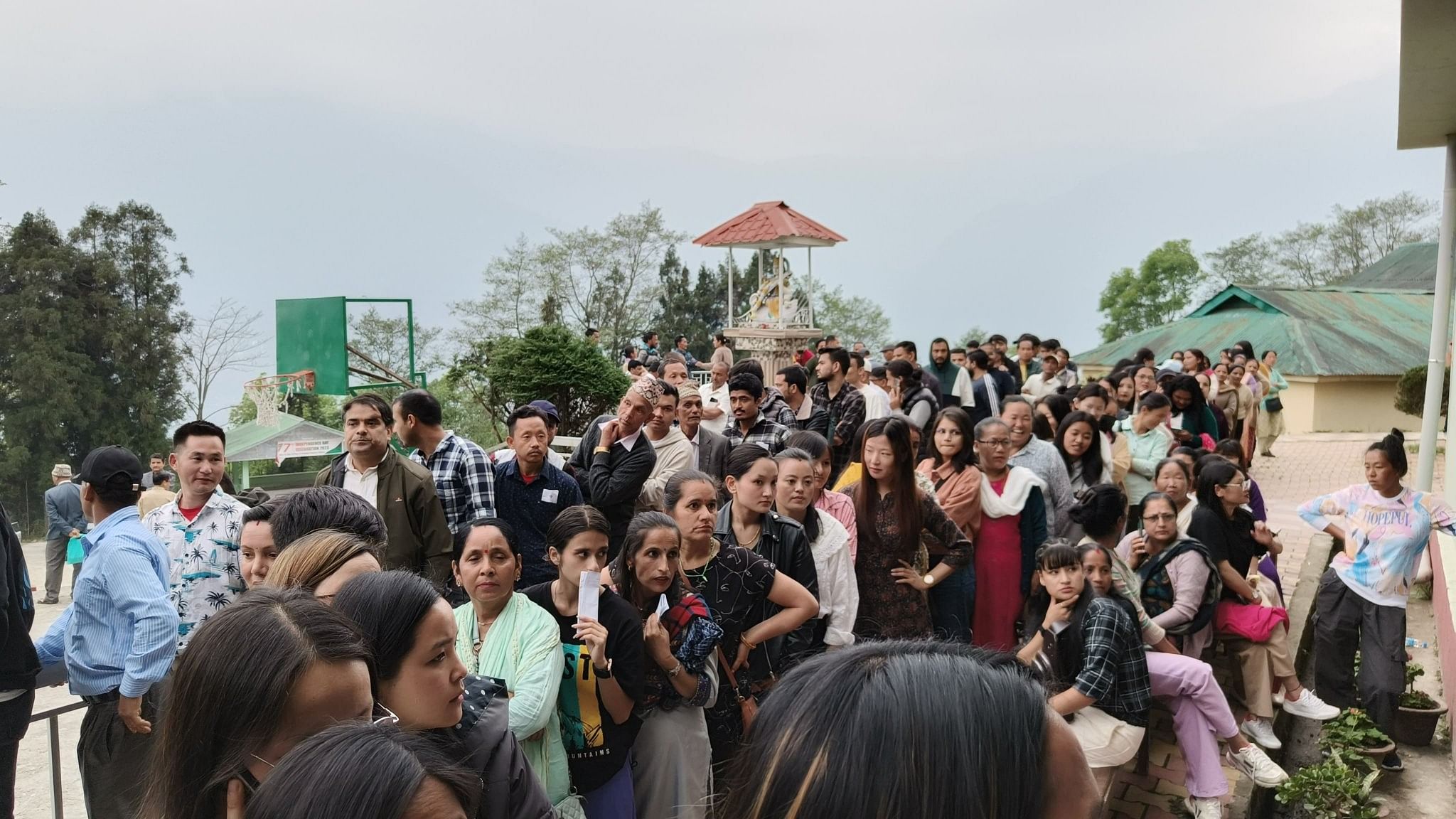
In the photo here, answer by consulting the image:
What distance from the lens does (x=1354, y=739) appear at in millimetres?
5129

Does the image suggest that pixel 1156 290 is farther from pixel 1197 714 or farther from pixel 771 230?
pixel 1197 714

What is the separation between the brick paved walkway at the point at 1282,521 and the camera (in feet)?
15.4

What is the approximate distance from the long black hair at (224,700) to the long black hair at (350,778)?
377mm

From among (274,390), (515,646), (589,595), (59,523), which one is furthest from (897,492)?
(274,390)

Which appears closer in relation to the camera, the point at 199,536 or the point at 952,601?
the point at 199,536

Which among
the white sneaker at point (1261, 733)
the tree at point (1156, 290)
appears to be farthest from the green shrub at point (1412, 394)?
the tree at point (1156, 290)

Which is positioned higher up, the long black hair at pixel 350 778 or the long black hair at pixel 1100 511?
the long black hair at pixel 350 778

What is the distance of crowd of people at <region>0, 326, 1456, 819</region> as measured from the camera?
3.70 ft

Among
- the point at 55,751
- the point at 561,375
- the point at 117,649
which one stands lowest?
the point at 55,751

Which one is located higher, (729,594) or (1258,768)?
(729,594)

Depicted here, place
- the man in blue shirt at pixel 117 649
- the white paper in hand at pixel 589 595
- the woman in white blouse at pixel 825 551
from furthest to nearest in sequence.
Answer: the woman in white blouse at pixel 825 551
the man in blue shirt at pixel 117 649
the white paper in hand at pixel 589 595

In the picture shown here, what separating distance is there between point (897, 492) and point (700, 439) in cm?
175

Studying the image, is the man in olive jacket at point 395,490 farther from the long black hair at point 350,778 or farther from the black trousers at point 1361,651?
the black trousers at point 1361,651

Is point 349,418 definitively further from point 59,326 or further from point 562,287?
point 562,287
